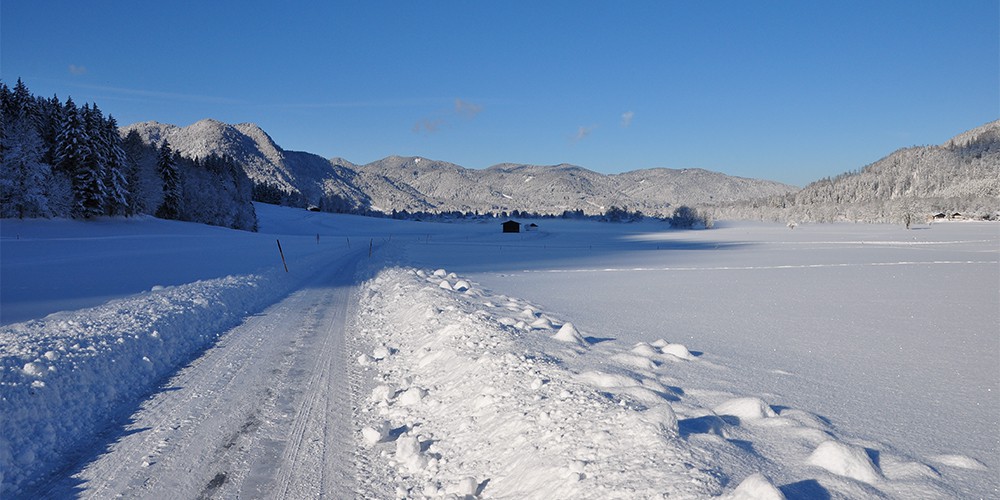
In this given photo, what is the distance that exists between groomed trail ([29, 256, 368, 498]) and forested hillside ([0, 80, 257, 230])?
48.8 meters

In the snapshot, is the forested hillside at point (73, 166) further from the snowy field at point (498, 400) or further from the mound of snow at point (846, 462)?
the mound of snow at point (846, 462)

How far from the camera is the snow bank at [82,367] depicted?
5.04 m

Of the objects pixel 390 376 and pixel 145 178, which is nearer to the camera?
pixel 390 376

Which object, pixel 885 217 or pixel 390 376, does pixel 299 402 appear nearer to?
pixel 390 376

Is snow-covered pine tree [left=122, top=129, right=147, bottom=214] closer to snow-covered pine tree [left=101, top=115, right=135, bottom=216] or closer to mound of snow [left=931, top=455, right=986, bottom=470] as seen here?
snow-covered pine tree [left=101, top=115, right=135, bottom=216]

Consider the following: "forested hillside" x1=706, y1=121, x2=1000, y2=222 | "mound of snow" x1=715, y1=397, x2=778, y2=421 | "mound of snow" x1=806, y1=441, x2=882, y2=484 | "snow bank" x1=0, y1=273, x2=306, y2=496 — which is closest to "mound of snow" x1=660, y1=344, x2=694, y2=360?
"mound of snow" x1=715, y1=397, x2=778, y2=421

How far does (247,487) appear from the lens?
171 inches

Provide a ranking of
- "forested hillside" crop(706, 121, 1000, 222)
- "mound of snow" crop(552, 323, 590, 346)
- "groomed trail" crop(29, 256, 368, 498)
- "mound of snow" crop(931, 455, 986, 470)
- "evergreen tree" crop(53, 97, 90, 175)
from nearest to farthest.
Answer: "mound of snow" crop(931, 455, 986, 470), "groomed trail" crop(29, 256, 368, 498), "mound of snow" crop(552, 323, 590, 346), "evergreen tree" crop(53, 97, 90, 175), "forested hillside" crop(706, 121, 1000, 222)

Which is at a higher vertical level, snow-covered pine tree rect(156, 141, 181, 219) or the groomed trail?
snow-covered pine tree rect(156, 141, 181, 219)

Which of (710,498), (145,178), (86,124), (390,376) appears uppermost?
(86,124)

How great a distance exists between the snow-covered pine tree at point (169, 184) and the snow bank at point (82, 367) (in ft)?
212

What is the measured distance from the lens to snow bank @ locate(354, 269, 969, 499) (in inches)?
145

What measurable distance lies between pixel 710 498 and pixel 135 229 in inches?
2411

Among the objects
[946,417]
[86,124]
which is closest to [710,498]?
[946,417]
